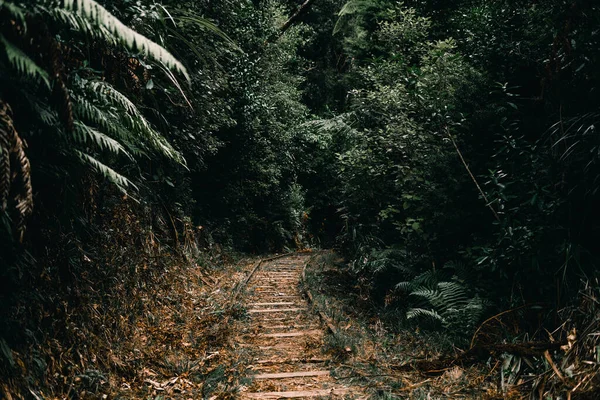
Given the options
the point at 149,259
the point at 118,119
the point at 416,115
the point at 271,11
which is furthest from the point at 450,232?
the point at 271,11

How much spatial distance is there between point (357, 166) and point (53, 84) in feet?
28.2

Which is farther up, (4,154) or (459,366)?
(4,154)

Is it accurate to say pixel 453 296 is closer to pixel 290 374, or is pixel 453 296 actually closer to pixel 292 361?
pixel 292 361

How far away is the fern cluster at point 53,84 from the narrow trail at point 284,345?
2889 millimetres

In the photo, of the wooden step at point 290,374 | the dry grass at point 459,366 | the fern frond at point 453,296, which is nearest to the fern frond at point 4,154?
the wooden step at point 290,374

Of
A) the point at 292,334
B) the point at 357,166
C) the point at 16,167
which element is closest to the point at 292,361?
the point at 292,334

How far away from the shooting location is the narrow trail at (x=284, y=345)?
517cm

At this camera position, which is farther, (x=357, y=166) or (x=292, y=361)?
(x=357, y=166)

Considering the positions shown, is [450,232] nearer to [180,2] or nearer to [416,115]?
[416,115]

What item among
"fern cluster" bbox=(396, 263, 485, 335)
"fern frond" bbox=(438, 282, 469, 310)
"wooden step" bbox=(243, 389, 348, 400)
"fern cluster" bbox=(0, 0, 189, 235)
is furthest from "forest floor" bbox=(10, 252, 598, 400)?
"fern cluster" bbox=(0, 0, 189, 235)

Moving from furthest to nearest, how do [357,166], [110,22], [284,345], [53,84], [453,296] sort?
[357,166]
[453,296]
[284,345]
[53,84]
[110,22]

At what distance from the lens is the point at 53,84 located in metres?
3.44

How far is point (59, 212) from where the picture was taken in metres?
4.69

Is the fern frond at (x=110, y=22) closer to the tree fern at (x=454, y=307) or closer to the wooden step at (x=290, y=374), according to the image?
the wooden step at (x=290, y=374)
